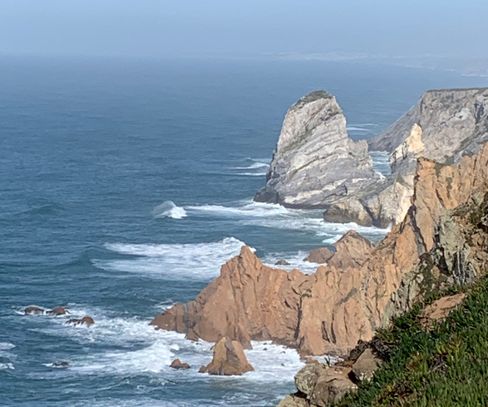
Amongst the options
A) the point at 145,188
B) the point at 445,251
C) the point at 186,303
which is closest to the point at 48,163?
the point at 145,188

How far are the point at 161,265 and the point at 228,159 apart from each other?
63.1 m

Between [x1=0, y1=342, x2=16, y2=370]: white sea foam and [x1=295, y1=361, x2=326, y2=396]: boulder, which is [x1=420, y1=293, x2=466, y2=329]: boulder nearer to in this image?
[x1=295, y1=361, x2=326, y2=396]: boulder

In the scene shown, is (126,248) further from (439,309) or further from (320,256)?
(439,309)

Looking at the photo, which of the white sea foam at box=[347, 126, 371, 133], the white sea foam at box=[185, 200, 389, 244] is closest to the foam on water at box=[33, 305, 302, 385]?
the white sea foam at box=[185, 200, 389, 244]

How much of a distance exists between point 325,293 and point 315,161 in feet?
167

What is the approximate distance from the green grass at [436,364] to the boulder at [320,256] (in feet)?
212

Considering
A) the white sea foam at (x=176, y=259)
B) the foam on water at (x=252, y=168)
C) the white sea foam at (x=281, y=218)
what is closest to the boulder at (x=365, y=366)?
the white sea foam at (x=176, y=259)

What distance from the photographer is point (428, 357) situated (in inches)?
436

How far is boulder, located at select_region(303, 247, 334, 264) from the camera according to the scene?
3059 inches

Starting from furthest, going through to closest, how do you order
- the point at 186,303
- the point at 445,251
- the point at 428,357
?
the point at 186,303 < the point at 445,251 < the point at 428,357

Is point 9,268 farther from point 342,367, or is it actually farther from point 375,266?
point 342,367

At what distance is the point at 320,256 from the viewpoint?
77.9 m

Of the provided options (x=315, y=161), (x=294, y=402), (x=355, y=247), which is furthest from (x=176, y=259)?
(x=294, y=402)

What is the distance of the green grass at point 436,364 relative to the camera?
9.62m
